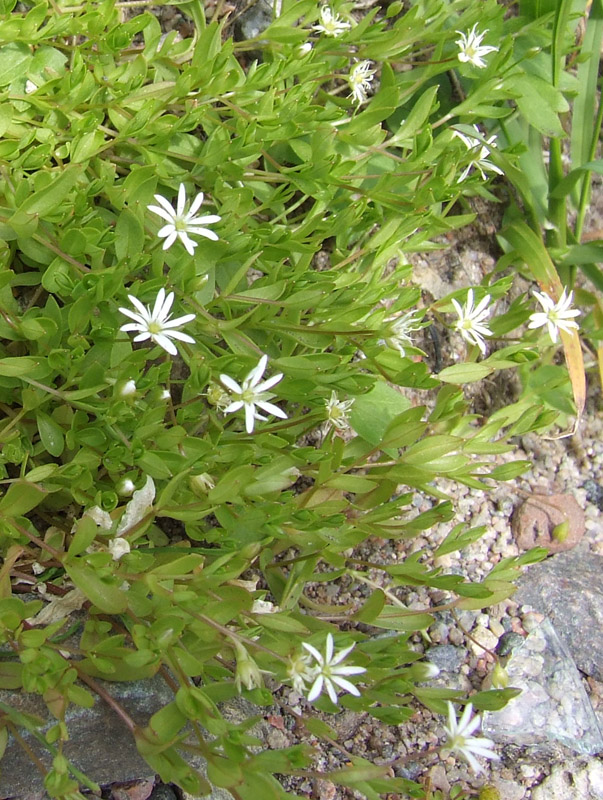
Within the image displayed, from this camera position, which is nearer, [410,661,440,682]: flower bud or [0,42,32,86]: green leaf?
[410,661,440,682]: flower bud

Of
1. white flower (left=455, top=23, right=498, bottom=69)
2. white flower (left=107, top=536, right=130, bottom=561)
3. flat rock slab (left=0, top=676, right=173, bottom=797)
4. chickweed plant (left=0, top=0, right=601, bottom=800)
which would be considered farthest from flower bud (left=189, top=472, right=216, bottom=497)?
white flower (left=455, top=23, right=498, bottom=69)

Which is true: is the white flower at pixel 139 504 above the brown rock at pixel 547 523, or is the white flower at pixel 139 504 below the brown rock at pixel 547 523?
above

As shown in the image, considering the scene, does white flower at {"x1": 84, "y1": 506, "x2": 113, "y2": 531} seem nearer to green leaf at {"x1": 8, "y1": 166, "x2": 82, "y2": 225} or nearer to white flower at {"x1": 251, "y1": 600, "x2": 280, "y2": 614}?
white flower at {"x1": 251, "y1": 600, "x2": 280, "y2": 614}

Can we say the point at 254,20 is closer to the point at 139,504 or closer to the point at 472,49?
the point at 472,49

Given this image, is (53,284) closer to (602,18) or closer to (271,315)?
(271,315)

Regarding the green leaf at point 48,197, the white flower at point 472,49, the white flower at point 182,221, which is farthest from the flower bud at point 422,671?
the white flower at point 472,49

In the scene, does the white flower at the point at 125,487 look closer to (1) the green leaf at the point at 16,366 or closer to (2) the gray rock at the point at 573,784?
(1) the green leaf at the point at 16,366
